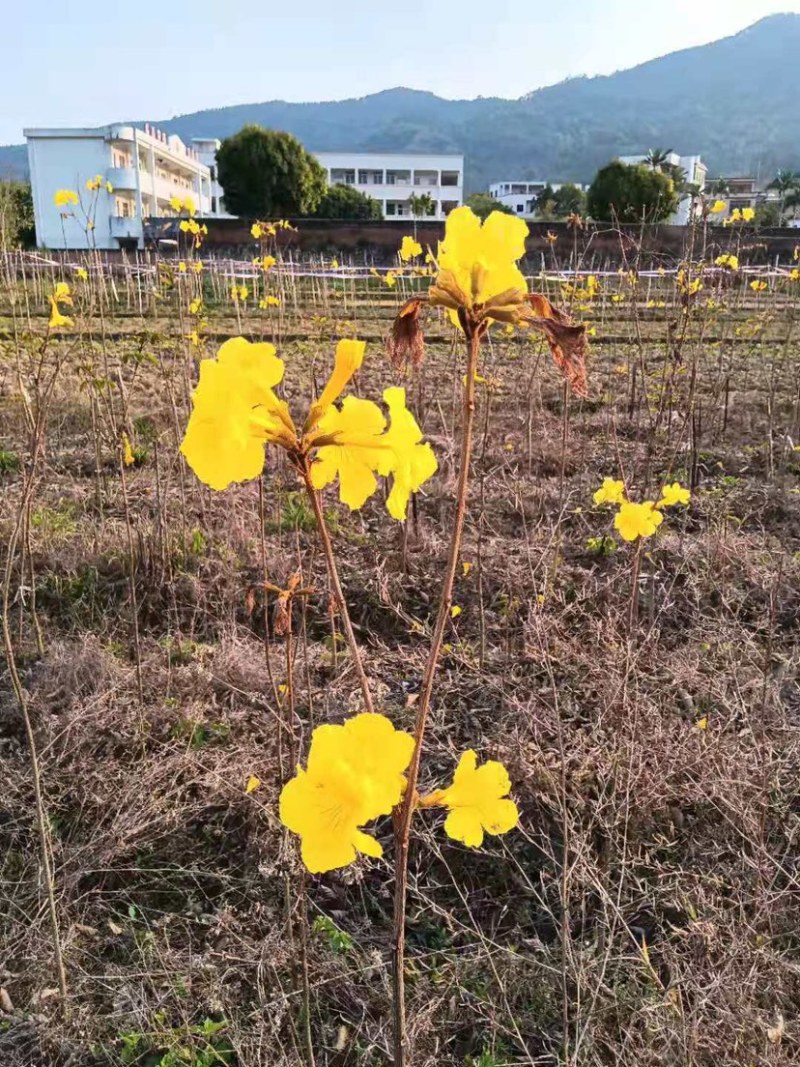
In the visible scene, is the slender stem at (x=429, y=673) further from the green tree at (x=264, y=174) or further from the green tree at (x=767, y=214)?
the green tree at (x=264, y=174)

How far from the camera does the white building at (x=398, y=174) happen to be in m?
72.2

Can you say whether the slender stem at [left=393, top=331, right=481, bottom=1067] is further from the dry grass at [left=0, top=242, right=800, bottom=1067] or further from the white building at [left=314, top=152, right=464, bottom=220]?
the white building at [left=314, top=152, right=464, bottom=220]

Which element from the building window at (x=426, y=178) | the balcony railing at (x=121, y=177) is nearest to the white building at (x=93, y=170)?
the balcony railing at (x=121, y=177)

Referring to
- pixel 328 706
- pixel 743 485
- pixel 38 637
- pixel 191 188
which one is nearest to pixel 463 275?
pixel 328 706

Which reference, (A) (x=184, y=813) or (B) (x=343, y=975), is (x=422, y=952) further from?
(A) (x=184, y=813)

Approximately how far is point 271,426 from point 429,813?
2.00 m

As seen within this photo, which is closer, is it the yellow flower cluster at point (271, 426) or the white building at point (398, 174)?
the yellow flower cluster at point (271, 426)

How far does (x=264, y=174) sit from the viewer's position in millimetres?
34438

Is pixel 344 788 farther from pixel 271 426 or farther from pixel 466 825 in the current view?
pixel 271 426

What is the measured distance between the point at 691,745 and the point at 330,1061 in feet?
4.57

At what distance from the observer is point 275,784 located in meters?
2.42

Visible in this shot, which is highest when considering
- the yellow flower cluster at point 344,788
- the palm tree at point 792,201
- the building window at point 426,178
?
the building window at point 426,178

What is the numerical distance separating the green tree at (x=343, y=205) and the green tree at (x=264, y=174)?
4237mm

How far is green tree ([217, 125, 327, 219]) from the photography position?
34.4 metres
